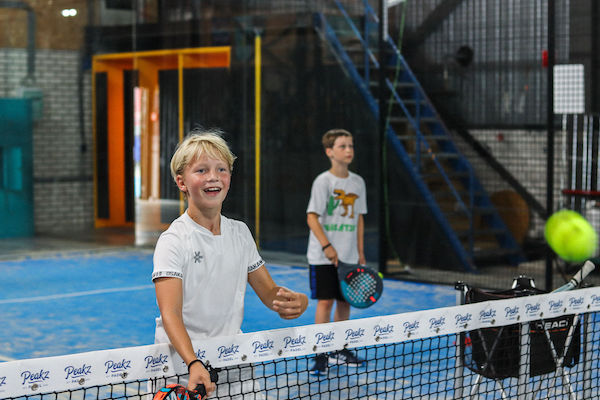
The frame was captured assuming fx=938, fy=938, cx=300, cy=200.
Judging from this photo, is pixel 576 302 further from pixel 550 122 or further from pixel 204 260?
pixel 550 122

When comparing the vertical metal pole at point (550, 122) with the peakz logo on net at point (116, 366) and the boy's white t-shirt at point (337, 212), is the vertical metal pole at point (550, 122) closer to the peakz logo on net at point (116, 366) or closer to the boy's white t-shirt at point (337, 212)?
the boy's white t-shirt at point (337, 212)

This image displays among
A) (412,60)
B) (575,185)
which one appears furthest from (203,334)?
(412,60)

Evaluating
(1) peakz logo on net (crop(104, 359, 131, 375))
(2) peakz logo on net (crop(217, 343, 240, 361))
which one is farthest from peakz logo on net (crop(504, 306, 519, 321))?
(1) peakz logo on net (crop(104, 359, 131, 375))

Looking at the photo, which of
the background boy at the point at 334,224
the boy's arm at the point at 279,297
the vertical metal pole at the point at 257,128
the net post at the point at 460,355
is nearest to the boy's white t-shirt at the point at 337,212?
the background boy at the point at 334,224

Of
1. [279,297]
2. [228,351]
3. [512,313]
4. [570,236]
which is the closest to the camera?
[228,351]

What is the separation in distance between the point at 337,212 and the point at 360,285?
2.16 feet

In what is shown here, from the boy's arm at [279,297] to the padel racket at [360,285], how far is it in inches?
105

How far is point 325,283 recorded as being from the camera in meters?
6.34

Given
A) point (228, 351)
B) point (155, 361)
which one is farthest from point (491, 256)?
point (155, 361)

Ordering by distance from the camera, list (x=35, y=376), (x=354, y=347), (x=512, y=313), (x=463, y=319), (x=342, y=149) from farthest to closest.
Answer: (x=342, y=149)
(x=512, y=313)
(x=463, y=319)
(x=354, y=347)
(x=35, y=376)

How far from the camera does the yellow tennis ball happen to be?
6.74 meters

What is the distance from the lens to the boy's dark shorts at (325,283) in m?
6.32

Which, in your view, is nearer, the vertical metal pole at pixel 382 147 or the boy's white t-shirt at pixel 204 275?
the boy's white t-shirt at pixel 204 275

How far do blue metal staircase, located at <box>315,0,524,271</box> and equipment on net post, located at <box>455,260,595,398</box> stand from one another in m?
5.98
